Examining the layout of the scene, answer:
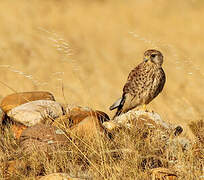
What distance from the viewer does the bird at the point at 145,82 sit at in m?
5.28

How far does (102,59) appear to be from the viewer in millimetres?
11289

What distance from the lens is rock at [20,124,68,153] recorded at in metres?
3.77

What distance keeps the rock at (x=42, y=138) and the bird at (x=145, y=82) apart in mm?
1665

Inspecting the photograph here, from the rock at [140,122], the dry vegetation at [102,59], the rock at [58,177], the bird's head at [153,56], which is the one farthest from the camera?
the bird's head at [153,56]

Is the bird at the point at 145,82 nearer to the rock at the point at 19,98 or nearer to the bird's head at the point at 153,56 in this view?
the bird's head at the point at 153,56

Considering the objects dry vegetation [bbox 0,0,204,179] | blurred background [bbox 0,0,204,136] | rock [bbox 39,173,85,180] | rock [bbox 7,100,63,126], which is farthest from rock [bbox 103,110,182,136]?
blurred background [bbox 0,0,204,136]

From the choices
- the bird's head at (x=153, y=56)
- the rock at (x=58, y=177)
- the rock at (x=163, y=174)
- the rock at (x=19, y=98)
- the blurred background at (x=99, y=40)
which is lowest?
the blurred background at (x=99, y=40)

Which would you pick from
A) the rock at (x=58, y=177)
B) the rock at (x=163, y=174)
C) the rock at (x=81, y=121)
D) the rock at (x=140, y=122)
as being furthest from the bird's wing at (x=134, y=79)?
the rock at (x=58, y=177)

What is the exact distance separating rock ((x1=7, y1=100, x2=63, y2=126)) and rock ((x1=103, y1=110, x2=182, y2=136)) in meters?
0.51

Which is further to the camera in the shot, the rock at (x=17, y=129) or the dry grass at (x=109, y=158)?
the rock at (x=17, y=129)

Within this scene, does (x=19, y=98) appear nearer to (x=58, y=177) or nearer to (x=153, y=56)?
(x=153, y=56)

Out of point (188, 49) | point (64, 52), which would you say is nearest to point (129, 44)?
point (188, 49)

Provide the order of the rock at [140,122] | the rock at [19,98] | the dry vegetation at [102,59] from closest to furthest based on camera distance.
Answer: the dry vegetation at [102,59]
the rock at [140,122]
the rock at [19,98]

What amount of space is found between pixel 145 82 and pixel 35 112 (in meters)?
1.54
